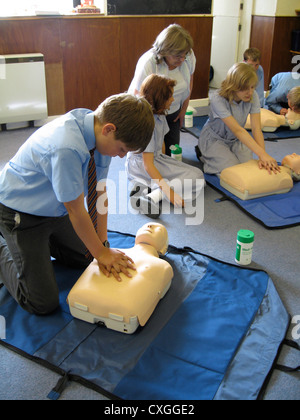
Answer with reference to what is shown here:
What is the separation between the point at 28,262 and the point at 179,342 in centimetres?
63

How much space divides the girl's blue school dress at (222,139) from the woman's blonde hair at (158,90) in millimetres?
599

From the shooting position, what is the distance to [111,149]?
1.49m

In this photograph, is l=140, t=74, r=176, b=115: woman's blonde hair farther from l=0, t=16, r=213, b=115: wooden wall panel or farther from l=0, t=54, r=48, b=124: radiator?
l=0, t=16, r=213, b=115: wooden wall panel

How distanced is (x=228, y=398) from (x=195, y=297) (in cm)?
49

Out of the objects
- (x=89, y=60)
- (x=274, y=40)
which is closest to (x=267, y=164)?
(x=89, y=60)

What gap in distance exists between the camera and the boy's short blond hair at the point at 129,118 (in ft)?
4.64

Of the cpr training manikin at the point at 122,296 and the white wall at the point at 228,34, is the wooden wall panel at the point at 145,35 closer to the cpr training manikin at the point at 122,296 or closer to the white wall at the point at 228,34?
the white wall at the point at 228,34

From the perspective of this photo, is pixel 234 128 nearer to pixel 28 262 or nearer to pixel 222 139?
pixel 222 139

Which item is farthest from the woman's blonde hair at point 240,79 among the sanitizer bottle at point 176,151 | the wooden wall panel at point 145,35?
the wooden wall panel at point 145,35

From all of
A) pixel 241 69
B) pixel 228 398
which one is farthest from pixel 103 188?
pixel 241 69

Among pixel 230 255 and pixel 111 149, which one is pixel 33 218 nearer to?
pixel 111 149

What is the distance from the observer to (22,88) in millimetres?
3719
